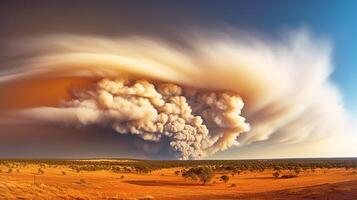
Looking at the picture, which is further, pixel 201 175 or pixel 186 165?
pixel 186 165

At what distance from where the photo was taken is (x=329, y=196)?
33.7 metres

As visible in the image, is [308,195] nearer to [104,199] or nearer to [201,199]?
[201,199]

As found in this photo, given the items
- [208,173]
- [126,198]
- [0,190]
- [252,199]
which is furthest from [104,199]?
[208,173]

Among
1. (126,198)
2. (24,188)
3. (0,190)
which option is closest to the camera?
(0,190)

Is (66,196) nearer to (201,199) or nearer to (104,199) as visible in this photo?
(104,199)

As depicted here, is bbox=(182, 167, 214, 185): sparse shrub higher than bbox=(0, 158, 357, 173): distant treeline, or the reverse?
bbox=(0, 158, 357, 173): distant treeline

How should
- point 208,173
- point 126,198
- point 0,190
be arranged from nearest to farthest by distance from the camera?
point 0,190 < point 126,198 < point 208,173

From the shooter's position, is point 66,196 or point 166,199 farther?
point 166,199

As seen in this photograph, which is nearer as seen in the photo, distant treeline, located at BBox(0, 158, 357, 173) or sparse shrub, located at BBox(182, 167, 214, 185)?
sparse shrub, located at BBox(182, 167, 214, 185)

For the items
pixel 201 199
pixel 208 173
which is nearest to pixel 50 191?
pixel 201 199

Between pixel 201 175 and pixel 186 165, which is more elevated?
pixel 186 165

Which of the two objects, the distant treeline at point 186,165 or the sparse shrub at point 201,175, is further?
the distant treeline at point 186,165

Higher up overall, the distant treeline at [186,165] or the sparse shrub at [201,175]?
the distant treeline at [186,165]

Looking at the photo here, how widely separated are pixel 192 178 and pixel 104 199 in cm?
2761
